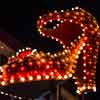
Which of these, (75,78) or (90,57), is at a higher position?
(90,57)

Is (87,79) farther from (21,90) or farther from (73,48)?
(21,90)

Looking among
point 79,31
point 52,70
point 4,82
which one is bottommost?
point 4,82

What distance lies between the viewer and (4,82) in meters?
6.43

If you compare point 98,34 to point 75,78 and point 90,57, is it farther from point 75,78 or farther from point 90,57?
point 75,78

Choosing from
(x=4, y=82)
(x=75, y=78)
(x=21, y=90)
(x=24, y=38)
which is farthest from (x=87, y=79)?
(x=24, y=38)

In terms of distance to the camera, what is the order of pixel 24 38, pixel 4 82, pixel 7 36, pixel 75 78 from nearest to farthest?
1. pixel 4 82
2. pixel 75 78
3. pixel 7 36
4. pixel 24 38

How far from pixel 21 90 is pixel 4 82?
710 millimetres

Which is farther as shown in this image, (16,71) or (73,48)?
(73,48)

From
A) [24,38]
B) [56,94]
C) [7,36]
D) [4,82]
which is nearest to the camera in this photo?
[4,82]

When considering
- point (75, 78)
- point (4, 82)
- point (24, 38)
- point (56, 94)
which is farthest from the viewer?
point (24, 38)

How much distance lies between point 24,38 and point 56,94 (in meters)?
3.12

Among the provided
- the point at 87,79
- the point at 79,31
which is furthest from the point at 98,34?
the point at 87,79

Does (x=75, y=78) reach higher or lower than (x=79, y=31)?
lower

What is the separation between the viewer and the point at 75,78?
7.92 metres
